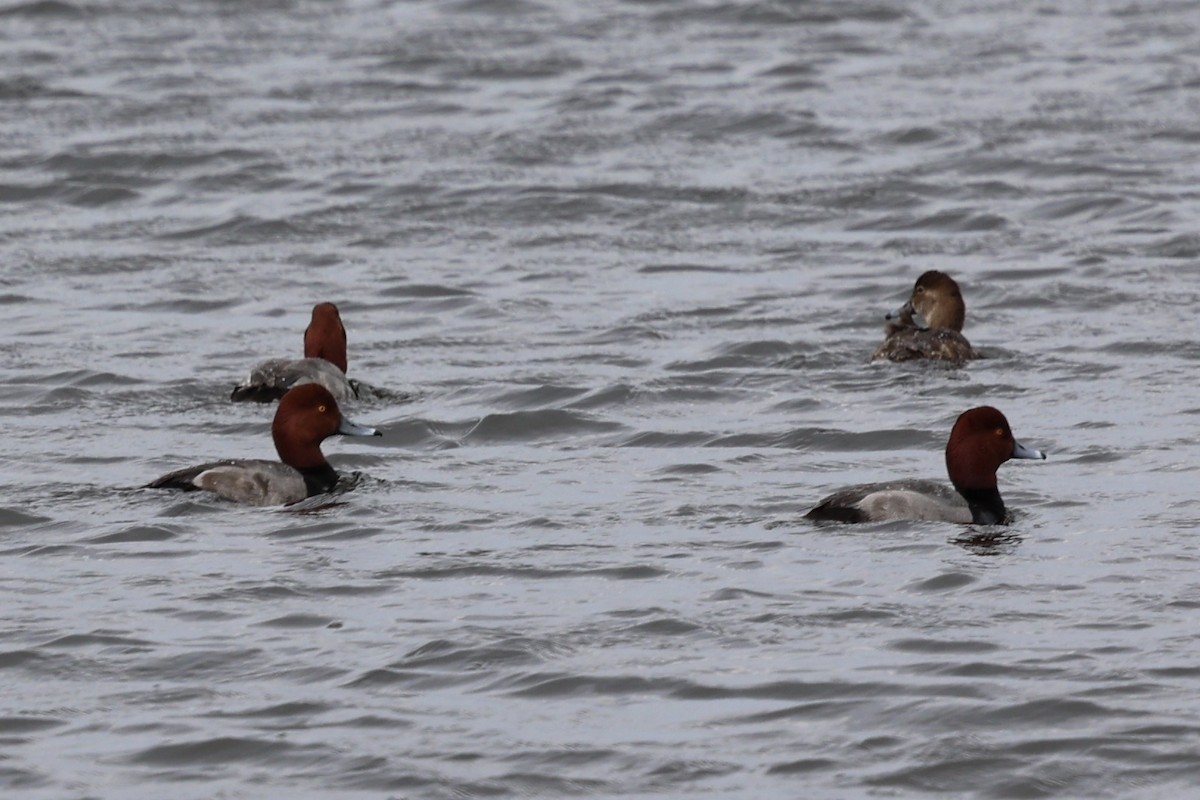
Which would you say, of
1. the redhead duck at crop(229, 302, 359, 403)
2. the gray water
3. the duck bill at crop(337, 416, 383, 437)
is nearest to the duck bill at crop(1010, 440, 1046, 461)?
the gray water

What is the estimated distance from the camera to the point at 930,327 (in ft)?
48.9

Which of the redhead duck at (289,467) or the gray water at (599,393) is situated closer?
the gray water at (599,393)

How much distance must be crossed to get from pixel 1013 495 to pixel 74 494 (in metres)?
4.52

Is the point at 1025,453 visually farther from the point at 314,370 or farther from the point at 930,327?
the point at 314,370

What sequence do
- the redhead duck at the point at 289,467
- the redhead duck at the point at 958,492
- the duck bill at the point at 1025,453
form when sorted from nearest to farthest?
the redhead duck at the point at 958,492 → the duck bill at the point at 1025,453 → the redhead duck at the point at 289,467

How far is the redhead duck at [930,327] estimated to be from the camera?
14625mm

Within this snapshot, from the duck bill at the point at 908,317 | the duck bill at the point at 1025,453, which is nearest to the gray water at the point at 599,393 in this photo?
the duck bill at the point at 1025,453

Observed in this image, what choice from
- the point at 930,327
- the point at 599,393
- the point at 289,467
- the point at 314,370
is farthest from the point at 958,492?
the point at 314,370

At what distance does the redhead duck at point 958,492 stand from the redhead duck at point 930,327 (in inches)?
131

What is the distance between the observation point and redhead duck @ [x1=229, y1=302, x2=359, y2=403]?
13.7 m

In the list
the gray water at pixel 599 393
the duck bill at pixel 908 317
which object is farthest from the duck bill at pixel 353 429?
the duck bill at pixel 908 317

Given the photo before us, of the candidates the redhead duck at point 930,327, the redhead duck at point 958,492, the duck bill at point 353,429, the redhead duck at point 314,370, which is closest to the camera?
the redhead duck at point 958,492

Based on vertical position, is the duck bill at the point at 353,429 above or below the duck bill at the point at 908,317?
above

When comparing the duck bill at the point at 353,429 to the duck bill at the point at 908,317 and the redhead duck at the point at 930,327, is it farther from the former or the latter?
the duck bill at the point at 908,317
